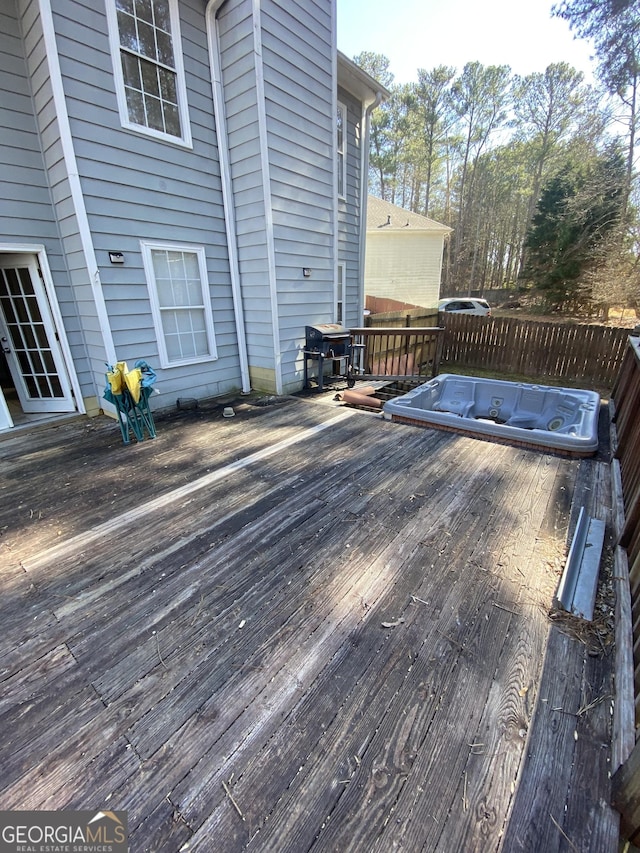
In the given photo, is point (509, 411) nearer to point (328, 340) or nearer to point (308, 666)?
point (328, 340)

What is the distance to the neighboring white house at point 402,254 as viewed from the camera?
1432 cm

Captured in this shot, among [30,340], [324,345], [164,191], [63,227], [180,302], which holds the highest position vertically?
[164,191]

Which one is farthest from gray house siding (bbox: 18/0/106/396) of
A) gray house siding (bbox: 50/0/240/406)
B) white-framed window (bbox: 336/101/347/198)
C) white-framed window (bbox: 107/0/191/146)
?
white-framed window (bbox: 336/101/347/198)

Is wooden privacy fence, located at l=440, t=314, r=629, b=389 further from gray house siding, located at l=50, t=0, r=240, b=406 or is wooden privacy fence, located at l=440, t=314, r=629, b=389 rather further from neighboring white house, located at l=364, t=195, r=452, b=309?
neighboring white house, located at l=364, t=195, r=452, b=309

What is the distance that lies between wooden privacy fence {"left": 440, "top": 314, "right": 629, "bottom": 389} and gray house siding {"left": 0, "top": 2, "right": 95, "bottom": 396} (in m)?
7.38

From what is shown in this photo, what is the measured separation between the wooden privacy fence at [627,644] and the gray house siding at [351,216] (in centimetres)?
552

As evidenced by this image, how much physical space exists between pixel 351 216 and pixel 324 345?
3281mm

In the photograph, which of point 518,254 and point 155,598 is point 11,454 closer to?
point 155,598

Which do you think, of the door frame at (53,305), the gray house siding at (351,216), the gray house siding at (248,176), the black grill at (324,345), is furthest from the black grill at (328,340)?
the door frame at (53,305)

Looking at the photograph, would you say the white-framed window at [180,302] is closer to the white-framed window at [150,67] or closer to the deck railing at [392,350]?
the white-framed window at [150,67]

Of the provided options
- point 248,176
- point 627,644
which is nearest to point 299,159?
point 248,176

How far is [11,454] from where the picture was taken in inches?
137

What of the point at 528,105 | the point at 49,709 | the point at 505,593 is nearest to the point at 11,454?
the point at 49,709

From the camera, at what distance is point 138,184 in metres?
3.96
